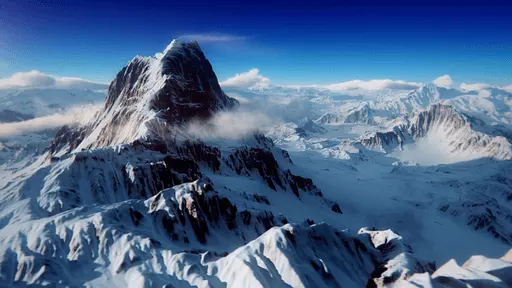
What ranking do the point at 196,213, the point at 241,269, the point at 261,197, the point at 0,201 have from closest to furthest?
the point at 241,269
the point at 196,213
the point at 0,201
the point at 261,197

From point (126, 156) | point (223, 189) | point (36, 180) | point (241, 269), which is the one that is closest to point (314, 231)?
point (241, 269)

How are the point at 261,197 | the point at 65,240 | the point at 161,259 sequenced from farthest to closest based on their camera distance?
the point at 261,197
the point at 65,240
the point at 161,259

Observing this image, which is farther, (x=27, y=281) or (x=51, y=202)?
Result: (x=51, y=202)

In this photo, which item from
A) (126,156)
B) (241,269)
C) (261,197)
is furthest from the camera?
(261,197)

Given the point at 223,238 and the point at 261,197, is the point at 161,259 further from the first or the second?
the point at 261,197

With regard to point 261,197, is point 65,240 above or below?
above

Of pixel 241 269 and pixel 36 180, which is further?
pixel 36 180

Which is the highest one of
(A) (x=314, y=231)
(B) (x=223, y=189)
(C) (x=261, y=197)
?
(A) (x=314, y=231)

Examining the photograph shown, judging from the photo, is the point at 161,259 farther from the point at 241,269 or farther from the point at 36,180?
the point at 36,180

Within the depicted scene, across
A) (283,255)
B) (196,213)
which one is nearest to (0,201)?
(196,213)
